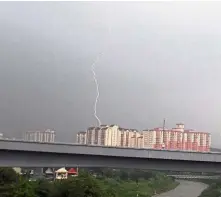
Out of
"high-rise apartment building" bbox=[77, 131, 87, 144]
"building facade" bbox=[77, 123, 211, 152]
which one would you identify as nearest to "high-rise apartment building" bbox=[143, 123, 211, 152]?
"building facade" bbox=[77, 123, 211, 152]

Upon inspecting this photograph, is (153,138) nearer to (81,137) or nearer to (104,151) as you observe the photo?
(81,137)

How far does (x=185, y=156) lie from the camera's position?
440 inches

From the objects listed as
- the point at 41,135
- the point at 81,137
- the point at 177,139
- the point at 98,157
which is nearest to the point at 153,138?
the point at 177,139

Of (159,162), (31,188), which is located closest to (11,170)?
(31,188)

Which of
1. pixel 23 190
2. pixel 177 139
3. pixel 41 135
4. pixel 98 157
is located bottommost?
pixel 23 190

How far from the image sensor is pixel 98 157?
35.2 feet

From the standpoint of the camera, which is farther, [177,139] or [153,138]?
[177,139]

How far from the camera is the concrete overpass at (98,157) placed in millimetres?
9672

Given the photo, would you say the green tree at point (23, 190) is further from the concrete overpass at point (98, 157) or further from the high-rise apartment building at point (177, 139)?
the high-rise apartment building at point (177, 139)

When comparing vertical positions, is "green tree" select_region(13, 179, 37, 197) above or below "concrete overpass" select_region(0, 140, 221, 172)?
below

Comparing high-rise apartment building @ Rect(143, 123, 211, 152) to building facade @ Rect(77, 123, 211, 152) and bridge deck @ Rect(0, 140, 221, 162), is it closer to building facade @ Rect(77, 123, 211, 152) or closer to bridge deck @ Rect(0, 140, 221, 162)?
building facade @ Rect(77, 123, 211, 152)

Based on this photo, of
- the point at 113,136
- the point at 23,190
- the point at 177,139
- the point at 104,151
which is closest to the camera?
the point at 104,151

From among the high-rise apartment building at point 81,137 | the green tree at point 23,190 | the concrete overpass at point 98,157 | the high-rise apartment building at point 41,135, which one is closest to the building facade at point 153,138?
the high-rise apartment building at point 81,137

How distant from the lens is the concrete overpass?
31.7 feet
